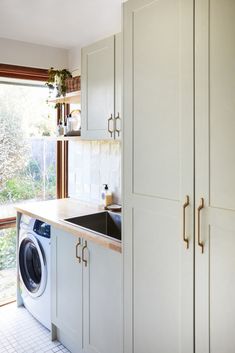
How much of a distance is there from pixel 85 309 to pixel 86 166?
140 centimetres

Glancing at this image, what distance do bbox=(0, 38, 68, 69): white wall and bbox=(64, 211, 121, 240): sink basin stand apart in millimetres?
1621

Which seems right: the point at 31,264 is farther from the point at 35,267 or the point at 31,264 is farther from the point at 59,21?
the point at 59,21

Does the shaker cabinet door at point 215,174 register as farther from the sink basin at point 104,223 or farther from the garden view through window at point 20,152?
the garden view through window at point 20,152

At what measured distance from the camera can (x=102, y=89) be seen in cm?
222

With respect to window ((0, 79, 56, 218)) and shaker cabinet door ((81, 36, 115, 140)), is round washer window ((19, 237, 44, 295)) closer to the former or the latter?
window ((0, 79, 56, 218))

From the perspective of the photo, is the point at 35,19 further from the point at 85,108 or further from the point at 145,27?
the point at 145,27

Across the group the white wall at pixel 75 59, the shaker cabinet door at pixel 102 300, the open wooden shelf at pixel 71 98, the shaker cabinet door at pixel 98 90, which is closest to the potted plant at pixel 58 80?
the open wooden shelf at pixel 71 98

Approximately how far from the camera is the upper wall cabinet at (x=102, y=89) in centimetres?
211

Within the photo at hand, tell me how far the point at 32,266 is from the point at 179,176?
187 centimetres

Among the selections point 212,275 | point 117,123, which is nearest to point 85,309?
point 212,275

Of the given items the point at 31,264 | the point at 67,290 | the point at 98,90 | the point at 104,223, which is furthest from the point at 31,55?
the point at 67,290

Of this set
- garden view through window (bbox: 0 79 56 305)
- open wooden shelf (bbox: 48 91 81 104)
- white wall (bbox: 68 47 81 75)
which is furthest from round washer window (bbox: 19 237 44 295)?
white wall (bbox: 68 47 81 75)

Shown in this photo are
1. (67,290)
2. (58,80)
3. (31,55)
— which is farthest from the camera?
(31,55)

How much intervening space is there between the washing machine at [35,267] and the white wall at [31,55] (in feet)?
4.83
